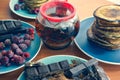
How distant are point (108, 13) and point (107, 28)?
6 centimetres

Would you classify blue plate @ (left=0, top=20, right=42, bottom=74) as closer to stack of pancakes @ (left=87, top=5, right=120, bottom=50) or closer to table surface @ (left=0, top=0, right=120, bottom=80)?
table surface @ (left=0, top=0, right=120, bottom=80)

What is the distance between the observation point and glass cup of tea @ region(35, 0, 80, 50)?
0.75m

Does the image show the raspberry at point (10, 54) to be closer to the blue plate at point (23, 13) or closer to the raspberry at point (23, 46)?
the raspberry at point (23, 46)

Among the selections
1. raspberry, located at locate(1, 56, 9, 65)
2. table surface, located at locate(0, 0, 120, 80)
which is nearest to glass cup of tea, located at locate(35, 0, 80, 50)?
table surface, located at locate(0, 0, 120, 80)

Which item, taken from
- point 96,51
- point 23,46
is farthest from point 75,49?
point 23,46

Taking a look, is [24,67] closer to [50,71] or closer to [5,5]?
[50,71]

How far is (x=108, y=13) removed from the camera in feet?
2.63

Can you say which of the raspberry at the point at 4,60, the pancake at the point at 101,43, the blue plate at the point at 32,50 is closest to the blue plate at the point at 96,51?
the pancake at the point at 101,43

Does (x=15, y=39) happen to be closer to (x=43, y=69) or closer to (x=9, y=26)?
(x=9, y=26)

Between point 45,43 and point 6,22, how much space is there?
6.0 inches

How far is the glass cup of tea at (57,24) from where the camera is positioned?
0.75 m

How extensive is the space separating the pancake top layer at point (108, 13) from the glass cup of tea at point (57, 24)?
0.07m

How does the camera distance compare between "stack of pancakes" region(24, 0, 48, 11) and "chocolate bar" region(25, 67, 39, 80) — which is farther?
"stack of pancakes" region(24, 0, 48, 11)

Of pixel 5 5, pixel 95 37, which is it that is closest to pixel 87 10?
pixel 95 37
